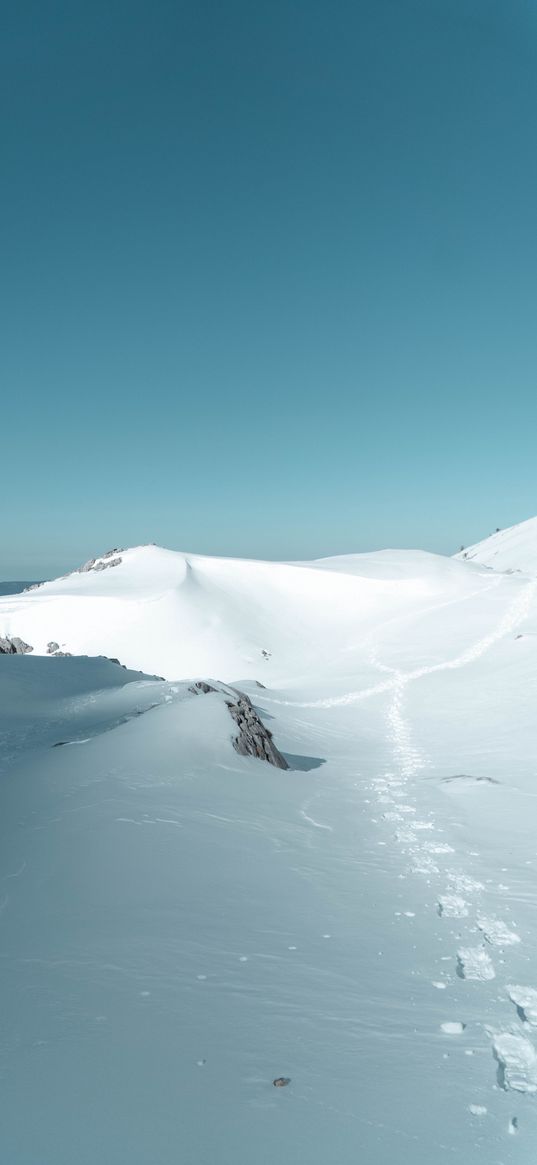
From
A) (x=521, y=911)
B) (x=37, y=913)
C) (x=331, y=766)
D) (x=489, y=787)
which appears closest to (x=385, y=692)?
(x=331, y=766)

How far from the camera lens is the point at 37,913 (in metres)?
4.46

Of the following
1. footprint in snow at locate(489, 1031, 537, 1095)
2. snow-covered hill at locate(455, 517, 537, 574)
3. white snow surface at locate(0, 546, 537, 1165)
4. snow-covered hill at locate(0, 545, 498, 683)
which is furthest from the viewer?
snow-covered hill at locate(455, 517, 537, 574)

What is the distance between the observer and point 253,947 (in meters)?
4.33

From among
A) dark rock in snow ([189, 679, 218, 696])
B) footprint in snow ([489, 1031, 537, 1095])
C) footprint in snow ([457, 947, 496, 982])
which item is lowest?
footprint in snow ([457, 947, 496, 982])

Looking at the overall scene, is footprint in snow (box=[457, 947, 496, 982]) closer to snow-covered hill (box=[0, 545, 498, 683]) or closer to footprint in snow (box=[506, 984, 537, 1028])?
footprint in snow (box=[506, 984, 537, 1028])

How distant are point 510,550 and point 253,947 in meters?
76.1

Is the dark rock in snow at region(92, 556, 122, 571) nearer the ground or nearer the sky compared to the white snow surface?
nearer the sky

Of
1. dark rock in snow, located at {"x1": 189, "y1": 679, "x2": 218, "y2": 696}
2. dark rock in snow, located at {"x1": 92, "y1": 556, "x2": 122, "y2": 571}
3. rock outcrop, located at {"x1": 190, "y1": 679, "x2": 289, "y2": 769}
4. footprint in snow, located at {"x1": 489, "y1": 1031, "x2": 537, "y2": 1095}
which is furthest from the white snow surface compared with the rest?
dark rock in snow, located at {"x1": 92, "y1": 556, "x2": 122, "y2": 571}

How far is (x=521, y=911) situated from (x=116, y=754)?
5.74m

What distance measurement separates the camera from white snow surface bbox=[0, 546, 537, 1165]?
2717 millimetres

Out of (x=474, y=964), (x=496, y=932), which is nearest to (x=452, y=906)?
(x=496, y=932)

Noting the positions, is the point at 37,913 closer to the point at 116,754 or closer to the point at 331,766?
the point at 116,754

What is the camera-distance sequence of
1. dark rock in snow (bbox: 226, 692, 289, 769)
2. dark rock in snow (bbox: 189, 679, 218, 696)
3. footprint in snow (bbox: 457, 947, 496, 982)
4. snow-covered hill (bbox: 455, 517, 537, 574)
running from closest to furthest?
footprint in snow (bbox: 457, 947, 496, 982), dark rock in snow (bbox: 226, 692, 289, 769), dark rock in snow (bbox: 189, 679, 218, 696), snow-covered hill (bbox: 455, 517, 537, 574)

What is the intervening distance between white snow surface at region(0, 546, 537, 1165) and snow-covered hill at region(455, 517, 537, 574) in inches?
2187
